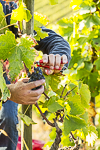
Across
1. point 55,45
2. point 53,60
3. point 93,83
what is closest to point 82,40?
point 93,83

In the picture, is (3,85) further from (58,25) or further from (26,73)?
(58,25)

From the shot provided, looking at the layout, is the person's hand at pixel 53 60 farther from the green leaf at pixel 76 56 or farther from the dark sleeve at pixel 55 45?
the green leaf at pixel 76 56

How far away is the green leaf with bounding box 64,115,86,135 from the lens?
86cm

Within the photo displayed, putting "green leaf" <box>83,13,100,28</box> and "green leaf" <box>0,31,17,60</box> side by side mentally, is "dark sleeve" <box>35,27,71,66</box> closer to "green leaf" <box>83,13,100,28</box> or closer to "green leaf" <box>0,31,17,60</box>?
"green leaf" <box>0,31,17,60</box>

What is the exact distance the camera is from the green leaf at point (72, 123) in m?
0.86

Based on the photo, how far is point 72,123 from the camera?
877mm

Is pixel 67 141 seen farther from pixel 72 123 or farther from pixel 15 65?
pixel 15 65

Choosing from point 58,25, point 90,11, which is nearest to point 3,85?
point 90,11

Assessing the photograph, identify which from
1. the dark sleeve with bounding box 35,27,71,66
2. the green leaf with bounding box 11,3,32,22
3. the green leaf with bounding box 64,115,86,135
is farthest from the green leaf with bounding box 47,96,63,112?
the green leaf with bounding box 11,3,32,22

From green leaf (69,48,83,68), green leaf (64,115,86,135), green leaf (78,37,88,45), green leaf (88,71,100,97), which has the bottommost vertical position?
green leaf (64,115,86,135)

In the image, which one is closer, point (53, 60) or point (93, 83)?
point (53, 60)

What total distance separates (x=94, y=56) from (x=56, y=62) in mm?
961

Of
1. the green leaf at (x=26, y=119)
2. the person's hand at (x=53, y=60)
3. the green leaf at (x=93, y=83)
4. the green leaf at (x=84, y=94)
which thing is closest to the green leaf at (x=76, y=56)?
the green leaf at (x=93, y=83)

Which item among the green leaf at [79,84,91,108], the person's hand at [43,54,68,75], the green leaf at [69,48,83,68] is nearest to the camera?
the person's hand at [43,54,68,75]
